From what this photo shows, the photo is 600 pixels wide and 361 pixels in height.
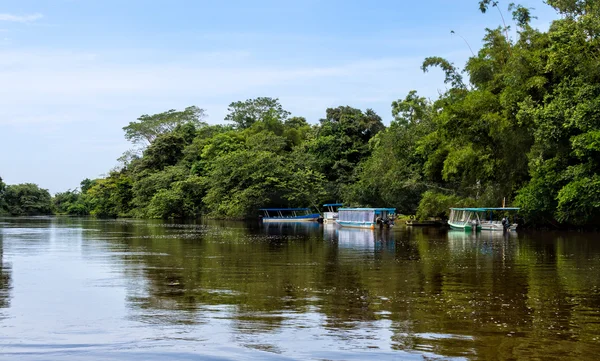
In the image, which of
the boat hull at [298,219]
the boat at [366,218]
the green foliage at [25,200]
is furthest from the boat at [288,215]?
the green foliage at [25,200]

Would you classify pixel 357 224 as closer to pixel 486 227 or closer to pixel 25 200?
pixel 486 227

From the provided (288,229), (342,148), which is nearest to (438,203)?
(288,229)

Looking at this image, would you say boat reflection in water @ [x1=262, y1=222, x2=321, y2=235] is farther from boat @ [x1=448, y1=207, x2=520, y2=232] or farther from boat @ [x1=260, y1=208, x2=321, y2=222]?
boat @ [x1=260, y1=208, x2=321, y2=222]

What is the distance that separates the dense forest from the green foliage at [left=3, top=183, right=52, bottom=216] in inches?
7.8

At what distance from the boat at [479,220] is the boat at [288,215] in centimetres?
2124

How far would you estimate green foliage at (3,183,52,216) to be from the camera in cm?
9294

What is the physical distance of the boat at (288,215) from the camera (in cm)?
6144

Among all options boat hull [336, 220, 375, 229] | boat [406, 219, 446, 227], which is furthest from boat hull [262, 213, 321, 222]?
boat [406, 219, 446, 227]

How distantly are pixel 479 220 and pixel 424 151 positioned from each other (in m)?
7.51

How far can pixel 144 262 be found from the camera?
19.1 metres

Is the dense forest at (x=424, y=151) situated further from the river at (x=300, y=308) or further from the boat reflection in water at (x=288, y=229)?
the river at (x=300, y=308)

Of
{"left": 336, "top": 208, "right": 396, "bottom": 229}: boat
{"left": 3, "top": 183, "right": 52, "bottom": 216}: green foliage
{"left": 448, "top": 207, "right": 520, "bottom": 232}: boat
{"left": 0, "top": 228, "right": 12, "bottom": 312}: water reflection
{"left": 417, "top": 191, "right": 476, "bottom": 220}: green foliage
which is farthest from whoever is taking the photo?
{"left": 3, "top": 183, "right": 52, "bottom": 216}: green foliage

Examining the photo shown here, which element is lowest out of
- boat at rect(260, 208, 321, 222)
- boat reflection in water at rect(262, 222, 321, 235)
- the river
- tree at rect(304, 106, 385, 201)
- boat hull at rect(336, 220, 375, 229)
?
the river

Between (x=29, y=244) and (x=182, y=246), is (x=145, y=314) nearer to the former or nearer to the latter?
(x=182, y=246)
